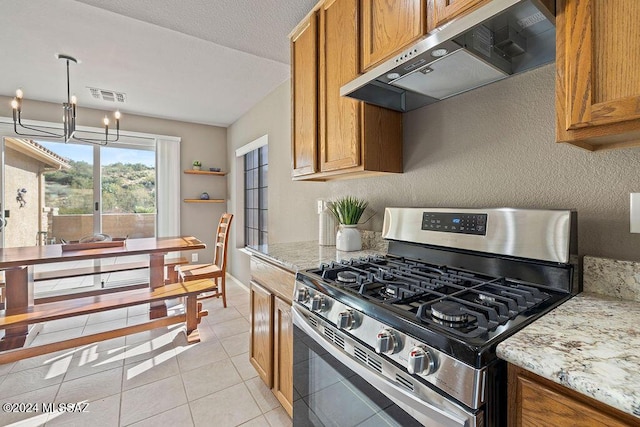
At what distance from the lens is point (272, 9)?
182cm

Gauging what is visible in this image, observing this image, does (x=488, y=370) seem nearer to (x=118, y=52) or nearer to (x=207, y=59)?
(x=207, y=59)

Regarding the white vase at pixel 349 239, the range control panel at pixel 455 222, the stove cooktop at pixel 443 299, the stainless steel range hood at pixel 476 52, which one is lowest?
the stove cooktop at pixel 443 299

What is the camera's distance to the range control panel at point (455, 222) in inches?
47.6

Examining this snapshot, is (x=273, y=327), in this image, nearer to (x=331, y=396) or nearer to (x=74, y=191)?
(x=331, y=396)

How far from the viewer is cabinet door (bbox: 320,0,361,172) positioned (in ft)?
5.00

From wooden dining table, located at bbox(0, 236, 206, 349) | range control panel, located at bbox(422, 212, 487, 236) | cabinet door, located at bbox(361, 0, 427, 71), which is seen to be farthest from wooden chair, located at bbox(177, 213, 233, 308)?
cabinet door, located at bbox(361, 0, 427, 71)

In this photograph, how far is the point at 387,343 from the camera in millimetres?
770

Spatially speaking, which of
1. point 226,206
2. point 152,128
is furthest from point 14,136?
point 226,206

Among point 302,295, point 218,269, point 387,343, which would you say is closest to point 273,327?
point 302,295

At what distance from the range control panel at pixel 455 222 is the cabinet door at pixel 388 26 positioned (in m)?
0.76

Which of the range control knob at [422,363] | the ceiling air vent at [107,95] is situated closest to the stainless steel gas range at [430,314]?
the range control knob at [422,363]

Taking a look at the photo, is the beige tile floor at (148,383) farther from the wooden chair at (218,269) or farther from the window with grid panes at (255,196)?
the window with grid panes at (255,196)

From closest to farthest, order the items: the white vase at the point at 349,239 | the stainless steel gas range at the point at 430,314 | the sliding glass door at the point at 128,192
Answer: the stainless steel gas range at the point at 430,314, the white vase at the point at 349,239, the sliding glass door at the point at 128,192

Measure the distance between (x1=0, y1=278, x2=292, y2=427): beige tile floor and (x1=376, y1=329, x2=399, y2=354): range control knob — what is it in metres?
1.20
